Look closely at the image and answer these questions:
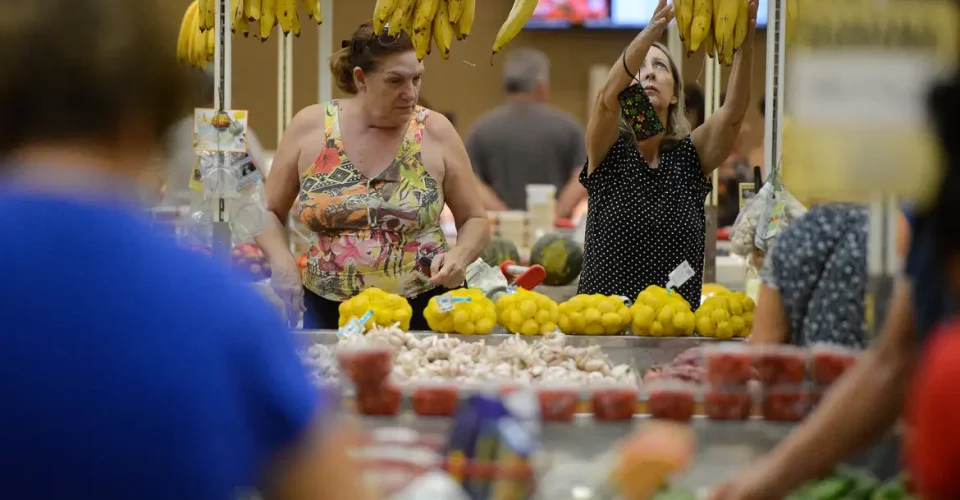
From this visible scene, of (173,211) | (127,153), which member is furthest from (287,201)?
(127,153)

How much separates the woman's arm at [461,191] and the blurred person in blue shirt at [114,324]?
2742 mm

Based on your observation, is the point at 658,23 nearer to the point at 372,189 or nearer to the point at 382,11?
the point at 382,11

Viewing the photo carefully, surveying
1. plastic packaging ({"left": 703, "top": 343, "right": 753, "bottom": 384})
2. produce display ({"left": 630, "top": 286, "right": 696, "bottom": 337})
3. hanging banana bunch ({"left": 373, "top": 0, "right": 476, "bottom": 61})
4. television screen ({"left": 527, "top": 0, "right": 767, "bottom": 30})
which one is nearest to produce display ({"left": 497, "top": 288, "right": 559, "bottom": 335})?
produce display ({"left": 630, "top": 286, "right": 696, "bottom": 337})

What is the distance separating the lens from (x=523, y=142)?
7.52 m

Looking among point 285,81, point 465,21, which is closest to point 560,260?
point 285,81

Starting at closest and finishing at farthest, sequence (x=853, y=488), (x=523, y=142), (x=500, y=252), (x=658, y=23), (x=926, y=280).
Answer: (x=926, y=280) < (x=853, y=488) < (x=658, y=23) < (x=500, y=252) < (x=523, y=142)

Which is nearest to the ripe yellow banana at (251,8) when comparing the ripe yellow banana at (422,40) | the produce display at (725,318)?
the ripe yellow banana at (422,40)

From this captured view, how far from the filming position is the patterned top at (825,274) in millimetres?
2199

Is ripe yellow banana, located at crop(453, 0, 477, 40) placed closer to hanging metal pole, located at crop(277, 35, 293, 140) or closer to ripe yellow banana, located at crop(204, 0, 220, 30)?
ripe yellow banana, located at crop(204, 0, 220, 30)

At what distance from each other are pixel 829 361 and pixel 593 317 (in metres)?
1.28

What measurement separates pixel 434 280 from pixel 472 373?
3.47 ft

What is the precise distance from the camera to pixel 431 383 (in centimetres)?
237

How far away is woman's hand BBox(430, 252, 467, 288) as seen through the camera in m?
3.80

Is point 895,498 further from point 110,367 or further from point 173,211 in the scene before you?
point 173,211
